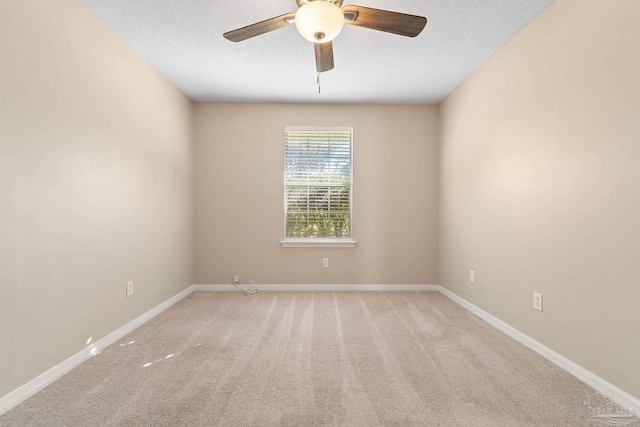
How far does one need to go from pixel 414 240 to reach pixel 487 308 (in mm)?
1292

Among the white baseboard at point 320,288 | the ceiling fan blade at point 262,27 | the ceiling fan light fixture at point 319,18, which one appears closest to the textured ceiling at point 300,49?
the ceiling fan blade at point 262,27

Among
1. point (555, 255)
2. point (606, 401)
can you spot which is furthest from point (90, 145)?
point (606, 401)

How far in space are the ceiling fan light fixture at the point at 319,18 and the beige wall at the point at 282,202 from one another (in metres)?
2.37

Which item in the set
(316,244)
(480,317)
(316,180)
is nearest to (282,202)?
(316,180)

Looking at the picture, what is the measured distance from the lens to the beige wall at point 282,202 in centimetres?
394

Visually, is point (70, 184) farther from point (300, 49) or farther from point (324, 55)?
point (300, 49)

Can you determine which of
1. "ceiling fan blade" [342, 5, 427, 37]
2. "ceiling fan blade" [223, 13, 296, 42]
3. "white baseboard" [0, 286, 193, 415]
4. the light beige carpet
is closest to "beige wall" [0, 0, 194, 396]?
"white baseboard" [0, 286, 193, 415]

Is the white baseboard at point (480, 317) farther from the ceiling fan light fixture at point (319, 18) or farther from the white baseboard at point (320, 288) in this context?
the ceiling fan light fixture at point (319, 18)

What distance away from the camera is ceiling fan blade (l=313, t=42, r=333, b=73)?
188 cm

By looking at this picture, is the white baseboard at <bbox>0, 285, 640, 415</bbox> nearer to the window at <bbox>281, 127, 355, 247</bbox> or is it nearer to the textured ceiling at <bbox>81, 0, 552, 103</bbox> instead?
the window at <bbox>281, 127, 355, 247</bbox>

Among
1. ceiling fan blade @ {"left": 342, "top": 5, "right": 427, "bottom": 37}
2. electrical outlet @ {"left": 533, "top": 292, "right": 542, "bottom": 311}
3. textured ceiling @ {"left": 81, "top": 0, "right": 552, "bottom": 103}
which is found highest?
textured ceiling @ {"left": 81, "top": 0, "right": 552, "bottom": 103}

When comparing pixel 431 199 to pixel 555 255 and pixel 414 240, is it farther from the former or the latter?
pixel 555 255

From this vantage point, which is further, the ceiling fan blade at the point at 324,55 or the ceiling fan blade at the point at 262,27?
the ceiling fan blade at the point at 324,55

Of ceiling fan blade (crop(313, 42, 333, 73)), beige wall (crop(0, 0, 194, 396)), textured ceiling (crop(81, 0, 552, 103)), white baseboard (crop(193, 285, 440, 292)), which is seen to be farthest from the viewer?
white baseboard (crop(193, 285, 440, 292))
